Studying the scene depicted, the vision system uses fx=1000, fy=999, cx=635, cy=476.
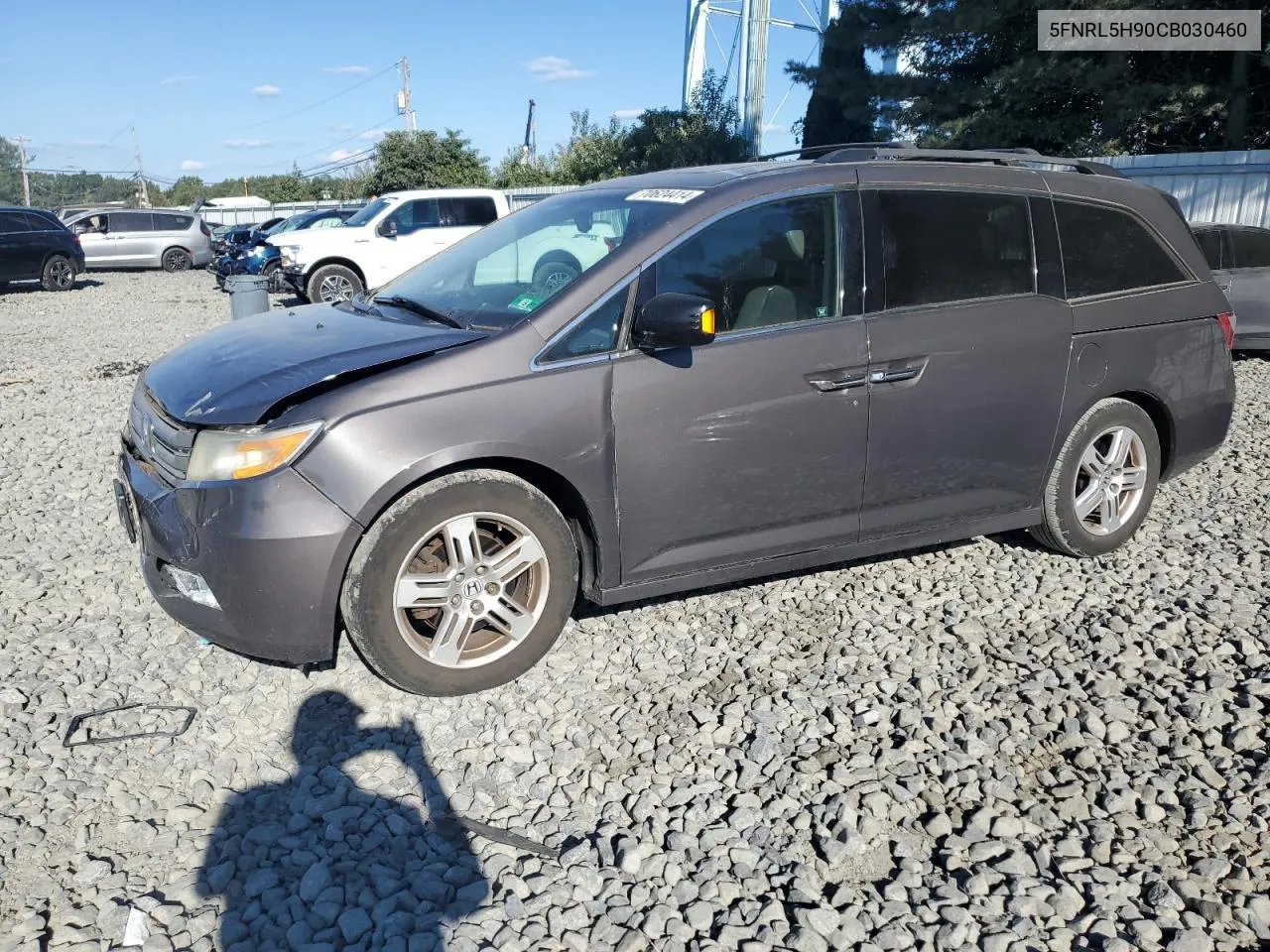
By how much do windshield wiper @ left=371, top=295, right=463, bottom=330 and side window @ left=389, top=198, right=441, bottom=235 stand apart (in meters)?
11.9

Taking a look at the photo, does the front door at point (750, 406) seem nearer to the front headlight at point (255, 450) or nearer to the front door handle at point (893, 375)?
the front door handle at point (893, 375)

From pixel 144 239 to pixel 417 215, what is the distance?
549 inches

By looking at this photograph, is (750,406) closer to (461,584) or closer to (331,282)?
(461,584)

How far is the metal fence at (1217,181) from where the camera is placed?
1443cm

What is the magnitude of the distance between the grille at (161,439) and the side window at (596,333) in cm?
130

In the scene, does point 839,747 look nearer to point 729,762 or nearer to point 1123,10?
point 729,762

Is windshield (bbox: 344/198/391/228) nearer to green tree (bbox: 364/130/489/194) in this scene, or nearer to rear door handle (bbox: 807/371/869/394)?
rear door handle (bbox: 807/371/869/394)

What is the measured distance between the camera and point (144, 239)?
26172 millimetres

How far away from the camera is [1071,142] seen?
733 inches

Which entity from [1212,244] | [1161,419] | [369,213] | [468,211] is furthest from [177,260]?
[1161,419]

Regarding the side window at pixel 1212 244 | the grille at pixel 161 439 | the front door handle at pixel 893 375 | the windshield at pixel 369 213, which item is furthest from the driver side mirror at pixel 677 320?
the windshield at pixel 369 213

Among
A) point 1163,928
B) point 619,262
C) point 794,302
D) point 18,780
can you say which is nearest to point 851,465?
point 794,302

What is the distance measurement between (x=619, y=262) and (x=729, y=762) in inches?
71.9

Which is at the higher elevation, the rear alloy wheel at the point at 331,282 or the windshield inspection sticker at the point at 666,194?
the windshield inspection sticker at the point at 666,194
